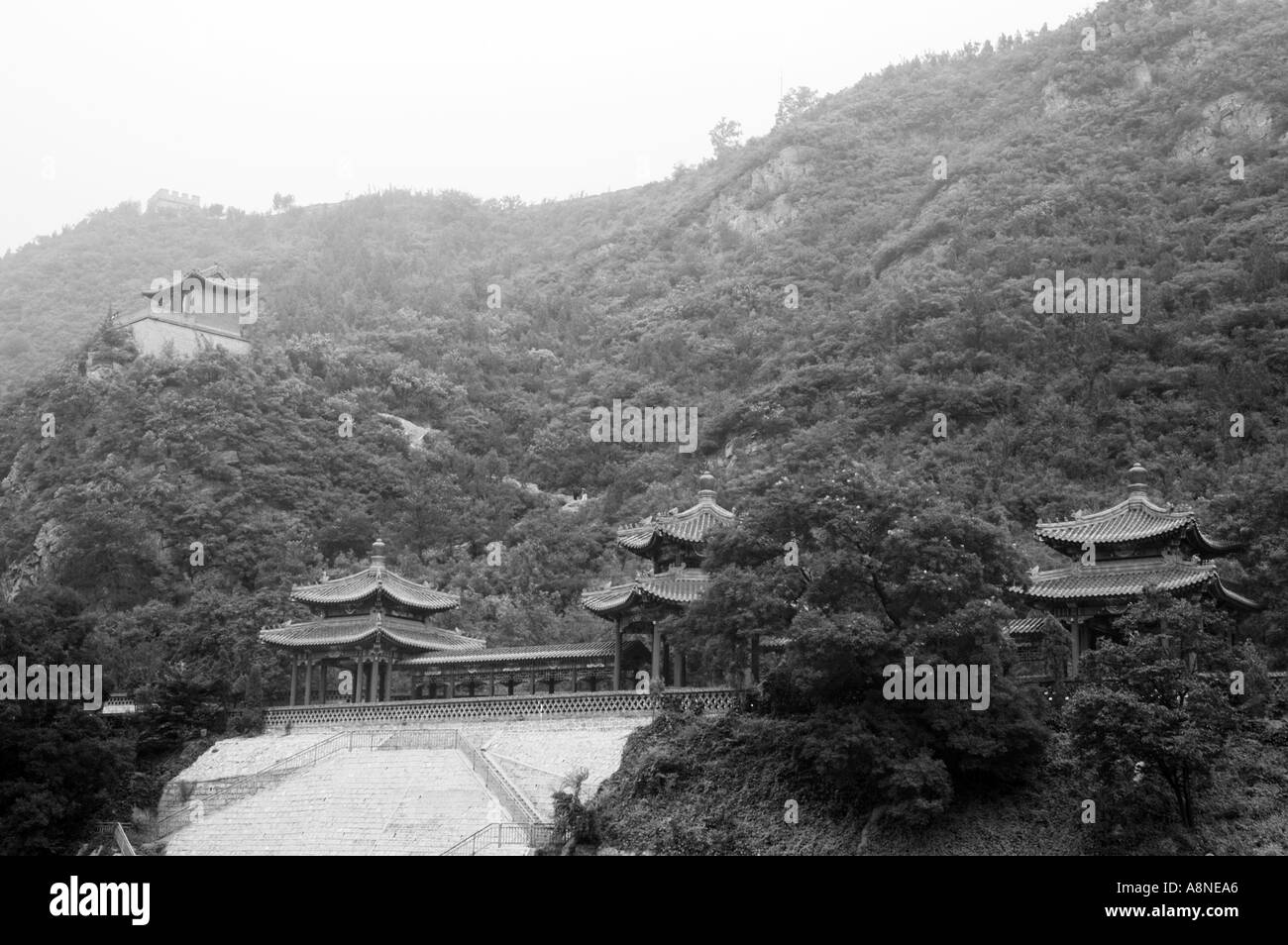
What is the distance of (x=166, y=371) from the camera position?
63.7 meters

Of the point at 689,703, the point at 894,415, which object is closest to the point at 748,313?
the point at 894,415

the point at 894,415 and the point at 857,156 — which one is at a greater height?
the point at 857,156

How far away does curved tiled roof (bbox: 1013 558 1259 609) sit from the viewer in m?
28.3

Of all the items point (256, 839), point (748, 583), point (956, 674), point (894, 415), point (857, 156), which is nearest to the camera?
point (956, 674)

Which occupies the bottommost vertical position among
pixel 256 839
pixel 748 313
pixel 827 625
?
pixel 256 839

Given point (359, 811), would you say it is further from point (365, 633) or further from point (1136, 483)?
point (1136, 483)

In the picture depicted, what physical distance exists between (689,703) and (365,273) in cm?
6941

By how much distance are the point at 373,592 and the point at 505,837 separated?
1135cm

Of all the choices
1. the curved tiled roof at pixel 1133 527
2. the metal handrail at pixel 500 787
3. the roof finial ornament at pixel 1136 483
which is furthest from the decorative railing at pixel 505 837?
the roof finial ornament at pixel 1136 483

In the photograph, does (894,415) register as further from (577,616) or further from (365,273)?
(365,273)

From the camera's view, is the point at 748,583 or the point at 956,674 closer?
the point at 956,674

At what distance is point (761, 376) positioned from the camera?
66938 mm

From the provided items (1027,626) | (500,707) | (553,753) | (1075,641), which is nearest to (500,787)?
(553,753)

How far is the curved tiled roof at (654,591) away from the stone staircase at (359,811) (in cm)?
473
